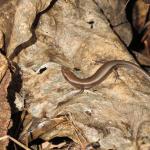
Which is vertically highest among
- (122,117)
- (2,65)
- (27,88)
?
(2,65)

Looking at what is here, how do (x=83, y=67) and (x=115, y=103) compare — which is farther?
(x=83, y=67)

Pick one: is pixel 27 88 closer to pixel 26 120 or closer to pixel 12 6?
pixel 26 120

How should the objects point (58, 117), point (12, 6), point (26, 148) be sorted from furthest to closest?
1. point (12, 6)
2. point (58, 117)
3. point (26, 148)

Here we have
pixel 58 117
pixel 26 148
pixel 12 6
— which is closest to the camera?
pixel 26 148

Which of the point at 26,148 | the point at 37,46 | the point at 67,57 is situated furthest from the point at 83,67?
the point at 26,148

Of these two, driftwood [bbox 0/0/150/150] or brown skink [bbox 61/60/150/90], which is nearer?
driftwood [bbox 0/0/150/150]

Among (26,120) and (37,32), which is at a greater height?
(37,32)

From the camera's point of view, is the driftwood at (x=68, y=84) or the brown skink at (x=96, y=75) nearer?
the driftwood at (x=68, y=84)
